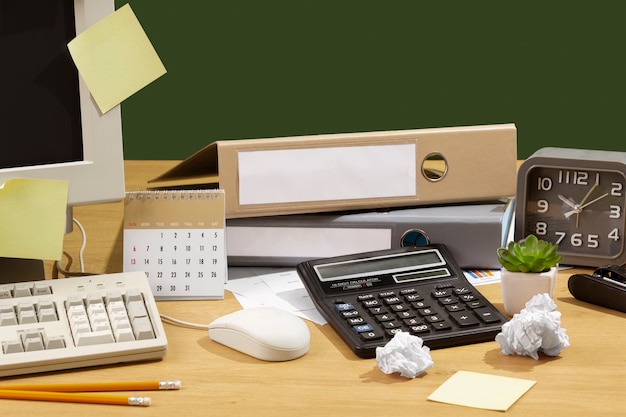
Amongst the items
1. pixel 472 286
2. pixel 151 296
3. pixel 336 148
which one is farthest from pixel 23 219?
pixel 472 286

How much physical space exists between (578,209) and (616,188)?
2.4 inches

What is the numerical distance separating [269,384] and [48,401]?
0.75 feet

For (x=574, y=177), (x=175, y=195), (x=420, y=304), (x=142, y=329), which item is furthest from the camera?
(x=574, y=177)

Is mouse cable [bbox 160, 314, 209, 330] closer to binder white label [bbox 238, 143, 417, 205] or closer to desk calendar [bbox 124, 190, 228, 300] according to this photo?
desk calendar [bbox 124, 190, 228, 300]

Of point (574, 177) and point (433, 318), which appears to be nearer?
point (433, 318)

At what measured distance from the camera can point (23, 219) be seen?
1313 millimetres

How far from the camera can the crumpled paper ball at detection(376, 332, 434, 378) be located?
1132mm

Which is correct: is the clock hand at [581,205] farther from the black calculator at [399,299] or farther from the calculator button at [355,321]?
the calculator button at [355,321]

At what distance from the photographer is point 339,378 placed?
114 cm

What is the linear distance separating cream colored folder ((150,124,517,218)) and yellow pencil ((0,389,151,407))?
427mm

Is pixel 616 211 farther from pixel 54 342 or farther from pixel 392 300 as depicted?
pixel 54 342

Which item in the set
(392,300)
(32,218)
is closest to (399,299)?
(392,300)

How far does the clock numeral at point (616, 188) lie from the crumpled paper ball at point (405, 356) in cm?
48

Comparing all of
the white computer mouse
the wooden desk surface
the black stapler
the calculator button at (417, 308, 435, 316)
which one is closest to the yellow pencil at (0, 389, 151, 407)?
the wooden desk surface
